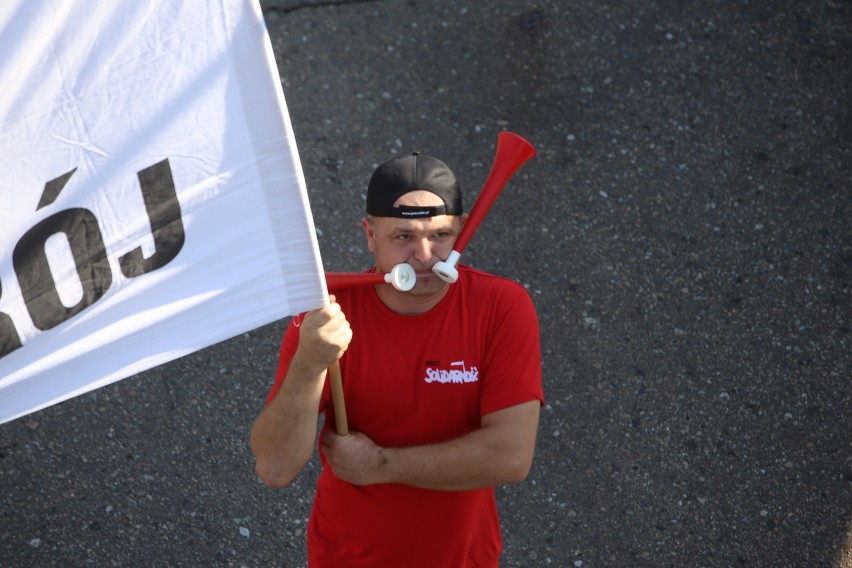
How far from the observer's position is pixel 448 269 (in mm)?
2428

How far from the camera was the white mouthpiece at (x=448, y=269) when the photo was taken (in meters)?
2.43

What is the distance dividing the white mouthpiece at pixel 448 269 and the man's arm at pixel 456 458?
373 mm

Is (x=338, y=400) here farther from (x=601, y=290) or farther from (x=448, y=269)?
(x=601, y=290)

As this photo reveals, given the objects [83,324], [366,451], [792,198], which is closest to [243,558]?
[366,451]

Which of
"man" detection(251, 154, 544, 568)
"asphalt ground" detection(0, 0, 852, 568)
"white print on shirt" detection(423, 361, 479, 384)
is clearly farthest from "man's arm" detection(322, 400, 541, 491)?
"asphalt ground" detection(0, 0, 852, 568)

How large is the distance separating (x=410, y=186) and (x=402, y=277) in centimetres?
26

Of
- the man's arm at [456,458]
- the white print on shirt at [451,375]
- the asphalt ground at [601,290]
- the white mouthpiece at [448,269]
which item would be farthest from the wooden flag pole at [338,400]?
the asphalt ground at [601,290]

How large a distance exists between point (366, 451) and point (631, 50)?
10.7ft

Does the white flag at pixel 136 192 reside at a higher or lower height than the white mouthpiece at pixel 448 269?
higher

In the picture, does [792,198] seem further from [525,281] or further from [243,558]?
[243,558]

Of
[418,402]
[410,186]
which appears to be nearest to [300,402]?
[418,402]

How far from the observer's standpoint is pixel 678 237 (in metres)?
4.59

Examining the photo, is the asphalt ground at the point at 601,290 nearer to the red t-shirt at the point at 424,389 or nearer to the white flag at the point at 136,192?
the red t-shirt at the point at 424,389

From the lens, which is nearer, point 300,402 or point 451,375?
point 300,402
